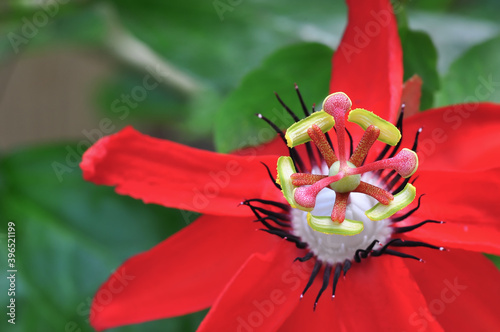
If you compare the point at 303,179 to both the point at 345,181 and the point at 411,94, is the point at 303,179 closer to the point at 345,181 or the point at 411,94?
the point at 345,181

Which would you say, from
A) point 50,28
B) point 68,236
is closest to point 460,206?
point 68,236

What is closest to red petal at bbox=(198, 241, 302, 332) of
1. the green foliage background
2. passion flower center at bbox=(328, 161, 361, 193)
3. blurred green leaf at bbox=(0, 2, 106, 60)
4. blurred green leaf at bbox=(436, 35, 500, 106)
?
passion flower center at bbox=(328, 161, 361, 193)

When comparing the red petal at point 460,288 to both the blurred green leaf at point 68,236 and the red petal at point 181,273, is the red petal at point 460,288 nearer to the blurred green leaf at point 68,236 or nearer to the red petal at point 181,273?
the red petal at point 181,273

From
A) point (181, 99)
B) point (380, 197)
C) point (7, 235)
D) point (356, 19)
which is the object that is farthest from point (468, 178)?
point (181, 99)

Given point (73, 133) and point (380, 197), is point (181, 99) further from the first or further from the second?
point (380, 197)

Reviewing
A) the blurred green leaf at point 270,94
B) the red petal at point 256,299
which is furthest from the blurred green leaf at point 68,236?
the red petal at point 256,299

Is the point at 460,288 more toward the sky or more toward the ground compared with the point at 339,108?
more toward the ground
